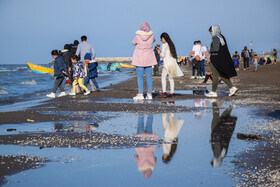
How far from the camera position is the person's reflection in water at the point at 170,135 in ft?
15.2

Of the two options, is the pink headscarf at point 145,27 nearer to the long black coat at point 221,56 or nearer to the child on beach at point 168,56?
the child on beach at point 168,56

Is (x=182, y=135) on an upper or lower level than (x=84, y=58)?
lower

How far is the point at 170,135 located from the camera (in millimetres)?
5871

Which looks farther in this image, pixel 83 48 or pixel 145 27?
pixel 83 48

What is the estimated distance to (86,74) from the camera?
1447 cm

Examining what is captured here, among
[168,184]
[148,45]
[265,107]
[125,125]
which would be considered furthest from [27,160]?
[148,45]

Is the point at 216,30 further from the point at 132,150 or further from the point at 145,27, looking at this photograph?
the point at 132,150

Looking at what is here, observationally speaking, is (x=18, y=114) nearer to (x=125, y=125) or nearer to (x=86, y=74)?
(x=125, y=125)

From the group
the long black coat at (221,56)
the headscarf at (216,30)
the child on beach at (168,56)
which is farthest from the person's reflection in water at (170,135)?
the headscarf at (216,30)

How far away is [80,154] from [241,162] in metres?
1.77

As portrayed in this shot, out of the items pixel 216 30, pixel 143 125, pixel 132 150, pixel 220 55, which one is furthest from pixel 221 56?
pixel 132 150

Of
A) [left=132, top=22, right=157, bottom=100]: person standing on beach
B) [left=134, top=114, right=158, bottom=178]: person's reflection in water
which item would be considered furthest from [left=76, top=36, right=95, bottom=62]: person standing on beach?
[left=134, top=114, right=158, bottom=178]: person's reflection in water

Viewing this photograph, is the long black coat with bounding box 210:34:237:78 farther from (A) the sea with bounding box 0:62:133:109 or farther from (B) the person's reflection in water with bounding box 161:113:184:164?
(A) the sea with bounding box 0:62:133:109

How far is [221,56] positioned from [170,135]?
22.7ft
